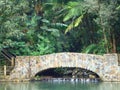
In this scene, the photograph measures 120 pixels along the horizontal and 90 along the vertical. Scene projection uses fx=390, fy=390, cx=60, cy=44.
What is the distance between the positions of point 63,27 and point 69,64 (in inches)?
243

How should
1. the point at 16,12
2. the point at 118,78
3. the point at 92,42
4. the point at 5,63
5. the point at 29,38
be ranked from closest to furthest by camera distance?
the point at 16,12 → the point at 118,78 → the point at 5,63 → the point at 29,38 → the point at 92,42

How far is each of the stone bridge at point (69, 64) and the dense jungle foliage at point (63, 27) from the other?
1.65 m

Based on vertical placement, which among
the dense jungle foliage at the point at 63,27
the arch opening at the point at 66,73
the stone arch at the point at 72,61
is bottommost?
the arch opening at the point at 66,73

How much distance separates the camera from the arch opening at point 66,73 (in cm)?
2441

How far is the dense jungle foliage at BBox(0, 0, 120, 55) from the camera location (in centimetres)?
2311

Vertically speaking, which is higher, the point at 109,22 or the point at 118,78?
the point at 109,22

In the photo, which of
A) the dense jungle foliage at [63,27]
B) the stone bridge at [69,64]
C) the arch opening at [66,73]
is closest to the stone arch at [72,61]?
the stone bridge at [69,64]

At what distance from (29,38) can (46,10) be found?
275cm

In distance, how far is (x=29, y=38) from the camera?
26.7 meters

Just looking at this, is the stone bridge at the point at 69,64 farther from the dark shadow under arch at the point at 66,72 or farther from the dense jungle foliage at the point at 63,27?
the dense jungle foliage at the point at 63,27

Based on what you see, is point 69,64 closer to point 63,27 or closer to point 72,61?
point 72,61

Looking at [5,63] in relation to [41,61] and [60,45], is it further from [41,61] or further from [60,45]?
[60,45]

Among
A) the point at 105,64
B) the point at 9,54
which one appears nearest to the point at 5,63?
the point at 9,54

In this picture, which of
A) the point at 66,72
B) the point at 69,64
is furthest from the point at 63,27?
the point at 69,64
